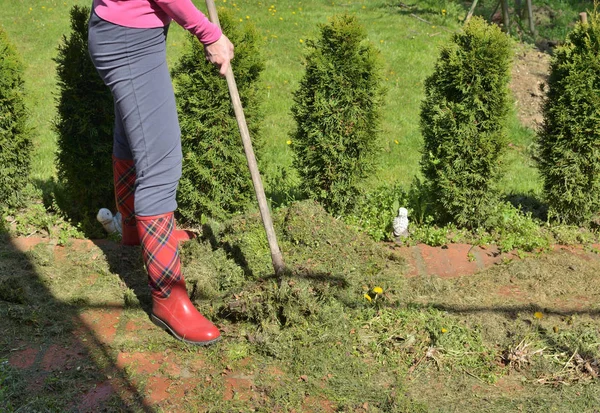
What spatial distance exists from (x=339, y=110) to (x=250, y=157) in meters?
1.31

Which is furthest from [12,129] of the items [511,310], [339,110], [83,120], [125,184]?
[511,310]

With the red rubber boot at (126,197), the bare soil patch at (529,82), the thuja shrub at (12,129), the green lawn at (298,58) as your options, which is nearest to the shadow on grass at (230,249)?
the red rubber boot at (126,197)

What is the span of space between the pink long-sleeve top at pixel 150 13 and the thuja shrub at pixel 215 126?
1.34m

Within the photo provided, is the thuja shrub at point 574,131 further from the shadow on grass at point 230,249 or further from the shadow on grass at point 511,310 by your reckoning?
the shadow on grass at point 230,249

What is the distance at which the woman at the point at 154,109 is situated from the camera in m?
3.45

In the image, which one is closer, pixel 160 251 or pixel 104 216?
pixel 160 251

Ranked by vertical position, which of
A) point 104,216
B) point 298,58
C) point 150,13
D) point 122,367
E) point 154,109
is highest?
point 150,13

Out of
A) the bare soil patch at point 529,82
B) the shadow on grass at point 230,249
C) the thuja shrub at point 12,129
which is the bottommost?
the bare soil patch at point 529,82

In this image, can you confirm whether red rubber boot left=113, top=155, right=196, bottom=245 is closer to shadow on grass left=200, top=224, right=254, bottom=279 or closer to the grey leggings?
shadow on grass left=200, top=224, right=254, bottom=279

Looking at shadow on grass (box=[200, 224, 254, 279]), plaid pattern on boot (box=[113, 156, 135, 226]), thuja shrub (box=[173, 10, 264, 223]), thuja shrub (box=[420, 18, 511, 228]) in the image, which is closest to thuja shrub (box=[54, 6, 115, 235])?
thuja shrub (box=[173, 10, 264, 223])

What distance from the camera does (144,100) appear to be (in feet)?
11.7

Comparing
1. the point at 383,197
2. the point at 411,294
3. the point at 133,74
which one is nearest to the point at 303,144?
the point at 383,197

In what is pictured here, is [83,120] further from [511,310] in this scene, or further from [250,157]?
[511,310]

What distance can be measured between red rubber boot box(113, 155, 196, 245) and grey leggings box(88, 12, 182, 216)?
2.14ft
